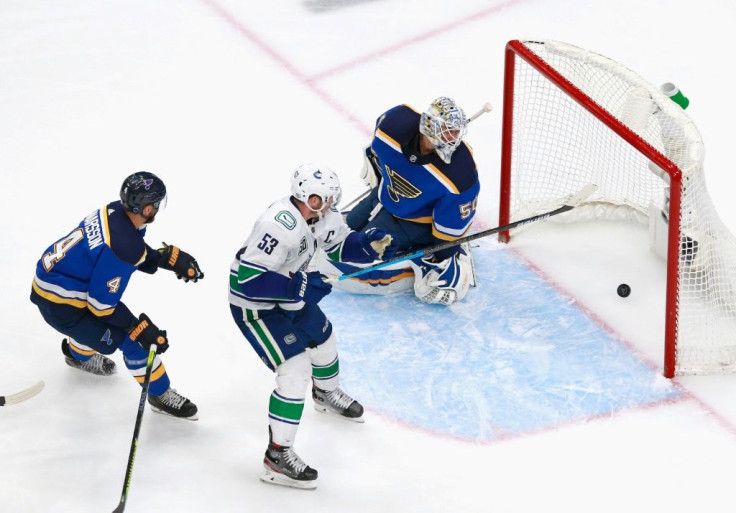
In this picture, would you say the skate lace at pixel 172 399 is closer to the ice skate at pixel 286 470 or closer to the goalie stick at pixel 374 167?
the ice skate at pixel 286 470

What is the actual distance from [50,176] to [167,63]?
101cm

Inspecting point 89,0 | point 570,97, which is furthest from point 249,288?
point 89,0

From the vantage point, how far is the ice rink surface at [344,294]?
4078mm

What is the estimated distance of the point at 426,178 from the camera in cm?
455

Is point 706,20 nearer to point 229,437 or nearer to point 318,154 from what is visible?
point 318,154

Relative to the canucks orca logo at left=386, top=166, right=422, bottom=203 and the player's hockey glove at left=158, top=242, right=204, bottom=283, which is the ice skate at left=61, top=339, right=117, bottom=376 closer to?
the player's hockey glove at left=158, top=242, right=204, bottom=283

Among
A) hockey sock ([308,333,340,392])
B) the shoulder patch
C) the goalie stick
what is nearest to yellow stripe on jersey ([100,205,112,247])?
the shoulder patch

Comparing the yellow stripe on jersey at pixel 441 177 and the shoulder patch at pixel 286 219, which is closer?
the shoulder patch at pixel 286 219

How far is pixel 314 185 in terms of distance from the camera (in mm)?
3840

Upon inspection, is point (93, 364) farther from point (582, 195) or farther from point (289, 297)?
point (582, 195)

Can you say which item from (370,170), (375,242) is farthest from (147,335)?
(370,170)

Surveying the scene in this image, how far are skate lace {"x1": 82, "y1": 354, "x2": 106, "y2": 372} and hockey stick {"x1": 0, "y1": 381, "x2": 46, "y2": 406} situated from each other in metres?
0.19

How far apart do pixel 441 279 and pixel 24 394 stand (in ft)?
5.07

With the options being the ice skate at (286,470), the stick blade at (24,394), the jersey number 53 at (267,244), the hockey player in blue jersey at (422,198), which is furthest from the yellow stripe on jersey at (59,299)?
the hockey player in blue jersey at (422,198)
